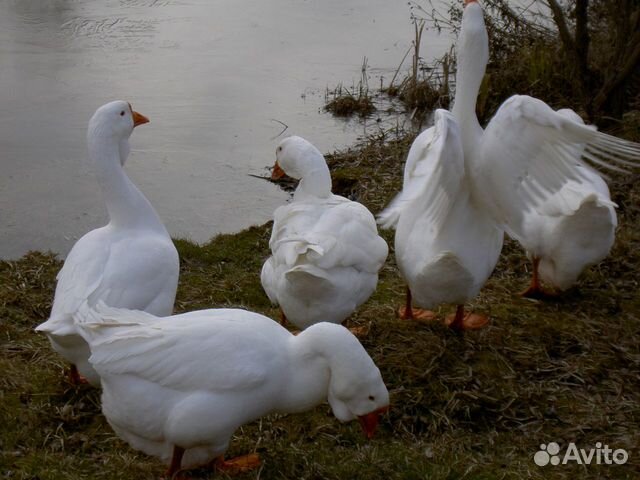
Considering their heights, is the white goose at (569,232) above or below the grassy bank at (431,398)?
above

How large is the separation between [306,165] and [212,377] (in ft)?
7.47

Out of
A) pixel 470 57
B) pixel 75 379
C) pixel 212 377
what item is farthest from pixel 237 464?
pixel 470 57

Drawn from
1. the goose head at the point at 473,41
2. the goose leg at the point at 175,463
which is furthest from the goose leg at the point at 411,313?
the goose leg at the point at 175,463

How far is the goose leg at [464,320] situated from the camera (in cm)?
499

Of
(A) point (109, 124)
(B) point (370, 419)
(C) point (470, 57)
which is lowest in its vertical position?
(B) point (370, 419)

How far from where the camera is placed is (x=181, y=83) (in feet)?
35.1

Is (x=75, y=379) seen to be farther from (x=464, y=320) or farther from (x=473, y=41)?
(x=473, y=41)

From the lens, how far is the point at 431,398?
4.31 meters

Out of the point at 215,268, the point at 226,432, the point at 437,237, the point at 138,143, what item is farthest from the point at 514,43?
the point at 226,432

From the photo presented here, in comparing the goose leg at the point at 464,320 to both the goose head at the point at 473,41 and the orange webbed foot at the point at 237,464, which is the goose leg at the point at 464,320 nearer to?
the goose head at the point at 473,41

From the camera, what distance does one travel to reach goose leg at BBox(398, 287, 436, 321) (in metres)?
5.23

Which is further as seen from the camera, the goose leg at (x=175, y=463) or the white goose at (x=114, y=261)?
the white goose at (x=114, y=261)

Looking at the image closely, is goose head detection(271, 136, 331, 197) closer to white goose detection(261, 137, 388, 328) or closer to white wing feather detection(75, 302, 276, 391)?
white goose detection(261, 137, 388, 328)

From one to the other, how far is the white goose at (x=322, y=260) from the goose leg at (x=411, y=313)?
56 cm
